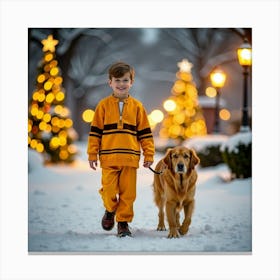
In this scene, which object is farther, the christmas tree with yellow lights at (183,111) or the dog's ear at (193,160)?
the christmas tree with yellow lights at (183,111)

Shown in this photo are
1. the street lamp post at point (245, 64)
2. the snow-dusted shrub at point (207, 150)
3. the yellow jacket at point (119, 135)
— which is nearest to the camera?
the yellow jacket at point (119, 135)

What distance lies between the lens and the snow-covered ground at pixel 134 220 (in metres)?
3.45

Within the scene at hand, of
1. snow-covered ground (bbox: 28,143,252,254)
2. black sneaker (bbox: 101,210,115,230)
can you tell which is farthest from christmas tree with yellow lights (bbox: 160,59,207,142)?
black sneaker (bbox: 101,210,115,230)

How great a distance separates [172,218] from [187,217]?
0.12 m

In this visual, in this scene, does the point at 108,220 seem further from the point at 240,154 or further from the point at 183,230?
the point at 240,154

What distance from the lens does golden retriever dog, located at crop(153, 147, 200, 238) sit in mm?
3295

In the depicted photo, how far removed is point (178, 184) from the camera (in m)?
3.30

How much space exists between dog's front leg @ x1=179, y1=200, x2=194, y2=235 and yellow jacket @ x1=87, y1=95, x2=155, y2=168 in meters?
0.39

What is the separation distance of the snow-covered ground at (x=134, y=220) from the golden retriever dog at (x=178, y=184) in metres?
0.12

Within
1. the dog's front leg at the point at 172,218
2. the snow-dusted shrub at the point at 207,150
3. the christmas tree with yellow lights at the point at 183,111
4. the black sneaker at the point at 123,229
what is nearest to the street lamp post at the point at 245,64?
the christmas tree with yellow lights at the point at 183,111

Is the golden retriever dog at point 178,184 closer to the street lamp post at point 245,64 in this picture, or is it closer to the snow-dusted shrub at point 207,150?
the street lamp post at point 245,64

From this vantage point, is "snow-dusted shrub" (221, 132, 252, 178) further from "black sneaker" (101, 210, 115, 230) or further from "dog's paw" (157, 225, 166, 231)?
"black sneaker" (101, 210, 115, 230)

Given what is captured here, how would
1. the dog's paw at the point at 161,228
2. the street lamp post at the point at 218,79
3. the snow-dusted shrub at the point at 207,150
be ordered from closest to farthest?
the dog's paw at the point at 161,228
the street lamp post at the point at 218,79
the snow-dusted shrub at the point at 207,150
